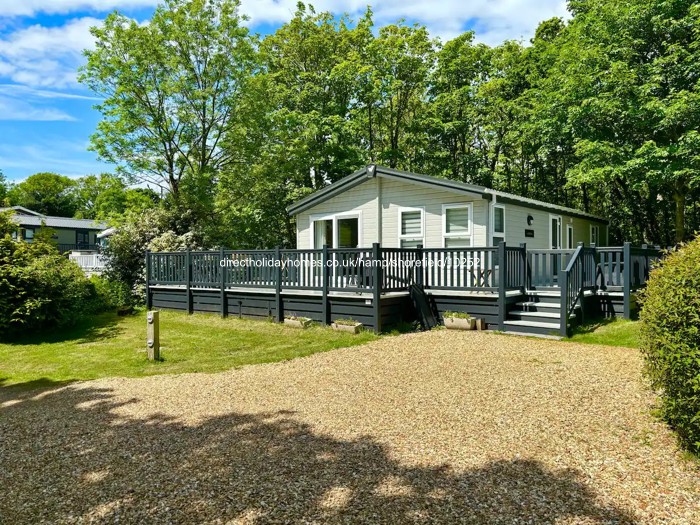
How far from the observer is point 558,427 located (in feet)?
13.2

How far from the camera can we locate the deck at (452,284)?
895cm

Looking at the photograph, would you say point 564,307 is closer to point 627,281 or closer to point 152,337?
point 627,281

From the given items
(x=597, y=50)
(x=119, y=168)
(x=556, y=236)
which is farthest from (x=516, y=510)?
(x=119, y=168)

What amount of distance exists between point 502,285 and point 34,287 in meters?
10.8

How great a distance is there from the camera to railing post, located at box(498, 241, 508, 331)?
8.82 m

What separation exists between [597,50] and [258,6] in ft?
48.1

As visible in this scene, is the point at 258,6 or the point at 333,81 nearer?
the point at 258,6

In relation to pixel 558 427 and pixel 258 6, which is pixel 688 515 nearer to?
pixel 558 427

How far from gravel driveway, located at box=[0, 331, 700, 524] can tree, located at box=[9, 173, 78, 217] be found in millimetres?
65427

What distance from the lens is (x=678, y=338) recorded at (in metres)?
3.35

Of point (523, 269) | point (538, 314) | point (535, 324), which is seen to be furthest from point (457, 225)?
point (535, 324)

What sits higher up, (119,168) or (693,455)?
(119,168)

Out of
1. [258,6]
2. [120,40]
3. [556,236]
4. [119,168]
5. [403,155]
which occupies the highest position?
[258,6]

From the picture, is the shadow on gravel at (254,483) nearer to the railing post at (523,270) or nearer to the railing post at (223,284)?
the railing post at (523,270)
